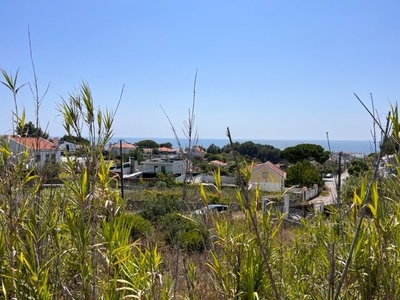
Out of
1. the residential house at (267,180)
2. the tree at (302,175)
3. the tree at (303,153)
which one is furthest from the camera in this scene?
the tree at (303,153)

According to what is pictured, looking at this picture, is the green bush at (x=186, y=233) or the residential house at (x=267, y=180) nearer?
the green bush at (x=186, y=233)

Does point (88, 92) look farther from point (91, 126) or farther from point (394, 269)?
point (394, 269)

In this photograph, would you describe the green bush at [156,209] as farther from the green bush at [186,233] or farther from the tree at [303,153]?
the tree at [303,153]

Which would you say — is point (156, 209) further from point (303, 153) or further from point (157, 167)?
point (157, 167)

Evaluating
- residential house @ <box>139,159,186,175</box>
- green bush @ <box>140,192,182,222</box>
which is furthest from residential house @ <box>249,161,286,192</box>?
residential house @ <box>139,159,186,175</box>

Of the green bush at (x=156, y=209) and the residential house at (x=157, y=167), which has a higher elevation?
the green bush at (x=156, y=209)

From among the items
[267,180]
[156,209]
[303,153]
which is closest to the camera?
[267,180]

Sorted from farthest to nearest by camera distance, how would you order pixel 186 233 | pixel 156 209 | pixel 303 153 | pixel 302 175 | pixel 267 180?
pixel 303 153 < pixel 302 175 < pixel 156 209 < pixel 186 233 < pixel 267 180

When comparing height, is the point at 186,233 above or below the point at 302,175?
above

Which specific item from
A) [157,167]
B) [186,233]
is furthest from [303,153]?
[186,233]

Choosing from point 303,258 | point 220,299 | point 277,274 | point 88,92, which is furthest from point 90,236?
point 303,258

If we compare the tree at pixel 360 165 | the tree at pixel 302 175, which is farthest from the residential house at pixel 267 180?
the tree at pixel 302 175

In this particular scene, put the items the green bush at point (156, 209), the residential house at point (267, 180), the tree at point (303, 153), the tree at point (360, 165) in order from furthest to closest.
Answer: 1. the tree at point (303, 153)
2. the green bush at point (156, 209)
3. the tree at point (360, 165)
4. the residential house at point (267, 180)

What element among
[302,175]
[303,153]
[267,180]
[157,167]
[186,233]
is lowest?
[157,167]
